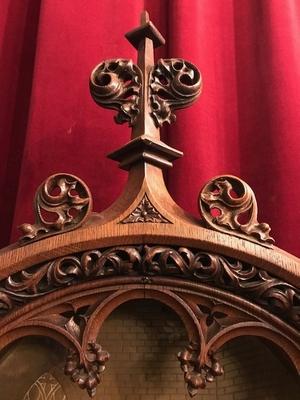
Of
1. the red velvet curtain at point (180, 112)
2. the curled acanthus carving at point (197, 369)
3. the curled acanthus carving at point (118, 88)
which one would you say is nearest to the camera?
the curled acanthus carving at point (197, 369)

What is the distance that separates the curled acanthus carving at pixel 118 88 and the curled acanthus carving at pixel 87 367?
0.84 feet

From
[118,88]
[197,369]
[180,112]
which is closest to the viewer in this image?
[197,369]

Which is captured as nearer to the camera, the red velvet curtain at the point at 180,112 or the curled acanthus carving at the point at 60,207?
the curled acanthus carving at the point at 60,207

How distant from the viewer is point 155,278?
23.4 inches

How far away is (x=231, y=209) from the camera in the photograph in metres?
0.61

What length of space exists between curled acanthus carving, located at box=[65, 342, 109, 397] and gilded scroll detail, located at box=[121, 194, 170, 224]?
0.13 metres

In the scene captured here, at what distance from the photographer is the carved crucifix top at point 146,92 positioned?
0.66 meters

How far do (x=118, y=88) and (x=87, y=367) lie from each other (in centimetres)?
30

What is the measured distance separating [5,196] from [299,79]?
0.52 metres

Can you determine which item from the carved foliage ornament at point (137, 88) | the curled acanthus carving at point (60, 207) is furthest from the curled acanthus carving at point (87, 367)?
the carved foliage ornament at point (137, 88)

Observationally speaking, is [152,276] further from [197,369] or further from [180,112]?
[180,112]

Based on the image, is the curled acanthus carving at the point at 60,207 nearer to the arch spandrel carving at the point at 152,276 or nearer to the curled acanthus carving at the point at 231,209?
the arch spandrel carving at the point at 152,276

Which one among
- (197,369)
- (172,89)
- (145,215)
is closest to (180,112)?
(172,89)

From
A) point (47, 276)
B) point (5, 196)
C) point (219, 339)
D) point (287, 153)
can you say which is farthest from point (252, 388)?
point (5, 196)
